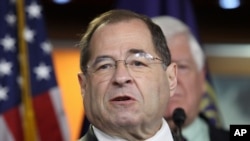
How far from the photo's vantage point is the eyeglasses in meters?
1.03

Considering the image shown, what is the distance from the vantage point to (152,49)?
3.51 ft

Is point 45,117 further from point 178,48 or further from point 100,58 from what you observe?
point 100,58

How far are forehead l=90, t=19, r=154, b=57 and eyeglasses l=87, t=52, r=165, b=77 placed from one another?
0.04 ft

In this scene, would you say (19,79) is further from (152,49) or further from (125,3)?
(152,49)

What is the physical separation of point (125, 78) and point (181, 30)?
1265mm

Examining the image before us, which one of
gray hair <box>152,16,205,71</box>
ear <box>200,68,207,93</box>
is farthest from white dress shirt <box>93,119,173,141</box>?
ear <box>200,68,207,93</box>

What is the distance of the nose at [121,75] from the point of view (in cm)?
100

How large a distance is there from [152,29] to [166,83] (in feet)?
0.34

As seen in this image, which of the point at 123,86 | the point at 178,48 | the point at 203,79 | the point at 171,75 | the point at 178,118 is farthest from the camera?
the point at 203,79

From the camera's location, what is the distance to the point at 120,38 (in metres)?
1.04

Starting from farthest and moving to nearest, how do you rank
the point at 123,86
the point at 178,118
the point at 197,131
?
the point at 197,131 < the point at 178,118 < the point at 123,86

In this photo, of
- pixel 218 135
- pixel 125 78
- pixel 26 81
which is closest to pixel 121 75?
pixel 125 78

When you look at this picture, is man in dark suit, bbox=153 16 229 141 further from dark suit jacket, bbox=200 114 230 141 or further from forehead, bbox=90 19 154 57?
forehead, bbox=90 19 154 57

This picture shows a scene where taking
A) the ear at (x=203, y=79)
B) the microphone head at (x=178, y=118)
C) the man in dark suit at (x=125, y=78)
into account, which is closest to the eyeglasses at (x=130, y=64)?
the man in dark suit at (x=125, y=78)
